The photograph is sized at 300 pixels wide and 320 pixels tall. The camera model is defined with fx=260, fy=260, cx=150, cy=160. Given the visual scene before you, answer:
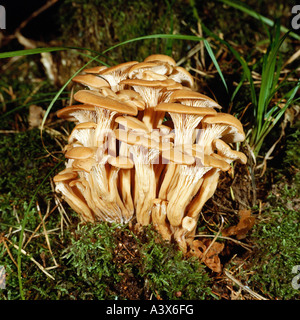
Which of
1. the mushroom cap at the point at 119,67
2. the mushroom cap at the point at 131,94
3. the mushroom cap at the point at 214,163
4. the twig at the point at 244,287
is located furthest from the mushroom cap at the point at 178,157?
the twig at the point at 244,287

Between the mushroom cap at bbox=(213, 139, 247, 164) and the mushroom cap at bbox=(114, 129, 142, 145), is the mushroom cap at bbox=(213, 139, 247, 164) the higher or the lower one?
the lower one

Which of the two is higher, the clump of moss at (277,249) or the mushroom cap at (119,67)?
the mushroom cap at (119,67)

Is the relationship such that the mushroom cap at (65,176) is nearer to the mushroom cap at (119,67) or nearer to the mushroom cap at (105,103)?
the mushroom cap at (105,103)

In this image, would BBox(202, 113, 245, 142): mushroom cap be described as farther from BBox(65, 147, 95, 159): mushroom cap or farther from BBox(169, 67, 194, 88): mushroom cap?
BBox(65, 147, 95, 159): mushroom cap

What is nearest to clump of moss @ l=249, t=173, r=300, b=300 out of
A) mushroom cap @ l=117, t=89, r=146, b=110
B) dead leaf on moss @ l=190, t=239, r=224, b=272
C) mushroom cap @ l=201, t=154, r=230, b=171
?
dead leaf on moss @ l=190, t=239, r=224, b=272

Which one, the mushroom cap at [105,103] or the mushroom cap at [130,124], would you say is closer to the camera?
the mushroom cap at [105,103]

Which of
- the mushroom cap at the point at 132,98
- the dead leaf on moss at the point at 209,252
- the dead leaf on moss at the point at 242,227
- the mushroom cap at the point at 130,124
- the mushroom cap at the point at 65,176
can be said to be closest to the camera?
the mushroom cap at the point at 130,124
